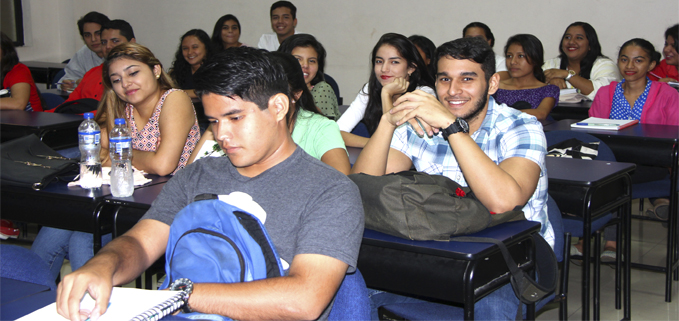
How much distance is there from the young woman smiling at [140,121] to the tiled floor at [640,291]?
1.75 m

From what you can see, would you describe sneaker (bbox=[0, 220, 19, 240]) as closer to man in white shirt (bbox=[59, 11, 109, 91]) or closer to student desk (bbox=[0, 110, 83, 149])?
student desk (bbox=[0, 110, 83, 149])

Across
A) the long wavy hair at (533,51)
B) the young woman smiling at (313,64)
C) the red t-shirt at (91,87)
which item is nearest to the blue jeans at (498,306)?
the young woman smiling at (313,64)

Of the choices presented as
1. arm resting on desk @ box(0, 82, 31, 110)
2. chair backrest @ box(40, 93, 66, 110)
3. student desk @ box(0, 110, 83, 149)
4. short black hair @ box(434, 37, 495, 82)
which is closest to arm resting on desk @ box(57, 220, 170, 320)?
short black hair @ box(434, 37, 495, 82)

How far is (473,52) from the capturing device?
79.9 inches

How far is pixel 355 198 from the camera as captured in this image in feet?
4.31

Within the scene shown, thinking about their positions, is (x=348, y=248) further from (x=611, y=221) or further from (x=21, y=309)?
(x=611, y=221)

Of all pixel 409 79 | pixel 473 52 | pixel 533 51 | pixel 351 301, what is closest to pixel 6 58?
pixel 409 79

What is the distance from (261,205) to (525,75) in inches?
143

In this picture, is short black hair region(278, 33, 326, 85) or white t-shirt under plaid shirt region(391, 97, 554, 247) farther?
short black hair region(278, 33, 326, 85)

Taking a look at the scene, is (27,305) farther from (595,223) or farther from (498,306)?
(595,223)

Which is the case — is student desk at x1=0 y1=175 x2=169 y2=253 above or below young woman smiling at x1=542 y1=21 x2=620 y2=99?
below

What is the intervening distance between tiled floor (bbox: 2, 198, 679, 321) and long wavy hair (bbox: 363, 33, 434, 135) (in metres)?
1.31

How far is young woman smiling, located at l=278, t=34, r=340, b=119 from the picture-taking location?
3.45 m

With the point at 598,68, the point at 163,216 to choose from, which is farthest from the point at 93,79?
the point at 598,68
